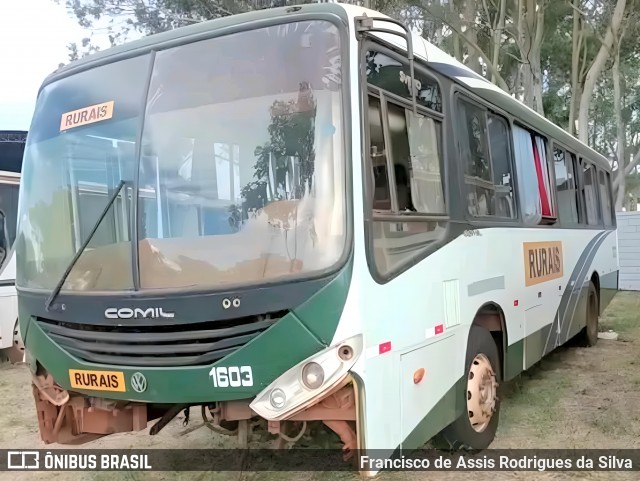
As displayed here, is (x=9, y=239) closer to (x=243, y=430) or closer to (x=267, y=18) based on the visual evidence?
(x=243, y=430)

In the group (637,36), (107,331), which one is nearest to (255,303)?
(107,331)

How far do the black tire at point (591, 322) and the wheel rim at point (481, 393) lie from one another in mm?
4381

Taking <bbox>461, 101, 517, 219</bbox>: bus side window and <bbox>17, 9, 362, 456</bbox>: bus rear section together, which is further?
<bbox>461, 101, 517, 219</bbox>: bus side window

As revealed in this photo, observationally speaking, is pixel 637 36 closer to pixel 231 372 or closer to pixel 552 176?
pixel 552 176

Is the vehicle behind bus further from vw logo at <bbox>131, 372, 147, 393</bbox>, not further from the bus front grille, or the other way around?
vw logo at <bbox>131, 372, 147, 393</bbox>

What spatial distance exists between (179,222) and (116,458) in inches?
94.4

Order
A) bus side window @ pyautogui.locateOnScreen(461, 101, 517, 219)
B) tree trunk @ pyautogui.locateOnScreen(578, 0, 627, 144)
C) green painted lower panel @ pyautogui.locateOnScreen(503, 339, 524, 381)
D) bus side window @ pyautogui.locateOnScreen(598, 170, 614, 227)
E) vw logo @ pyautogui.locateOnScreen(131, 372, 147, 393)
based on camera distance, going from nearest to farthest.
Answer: vw logo @ pyautogui.locateOnScreen(131, 372, 147, 393) → bus side window @ pyautogui.locateOnScreen(461, 101, 517, 219) → green painted lower panel @ pyautogui.locateOnScreen(503, 339, 524, 381) → bus side window @ pyautogui.locateOnScreen(598, 170, 614, 227) → tree trunk @ pyautogui.locateOnScreen(578, 0, 627, 144)

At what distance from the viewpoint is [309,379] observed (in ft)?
A: 10.3

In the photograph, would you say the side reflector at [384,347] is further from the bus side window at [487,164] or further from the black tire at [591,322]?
the black tire at [591,322]

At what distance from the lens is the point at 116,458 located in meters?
4.91

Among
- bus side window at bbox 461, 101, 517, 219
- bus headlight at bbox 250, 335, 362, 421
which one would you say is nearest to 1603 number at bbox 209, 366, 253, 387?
bus headlight at bbox 250, 335, 362, 421

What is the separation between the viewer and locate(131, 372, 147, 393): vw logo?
11.2 feet

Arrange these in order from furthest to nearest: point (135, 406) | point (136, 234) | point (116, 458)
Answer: point (116, 458) < point (135, 406) < point (136, 234)

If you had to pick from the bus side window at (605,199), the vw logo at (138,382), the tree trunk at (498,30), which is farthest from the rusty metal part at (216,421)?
the tree trunk at (498,30)
